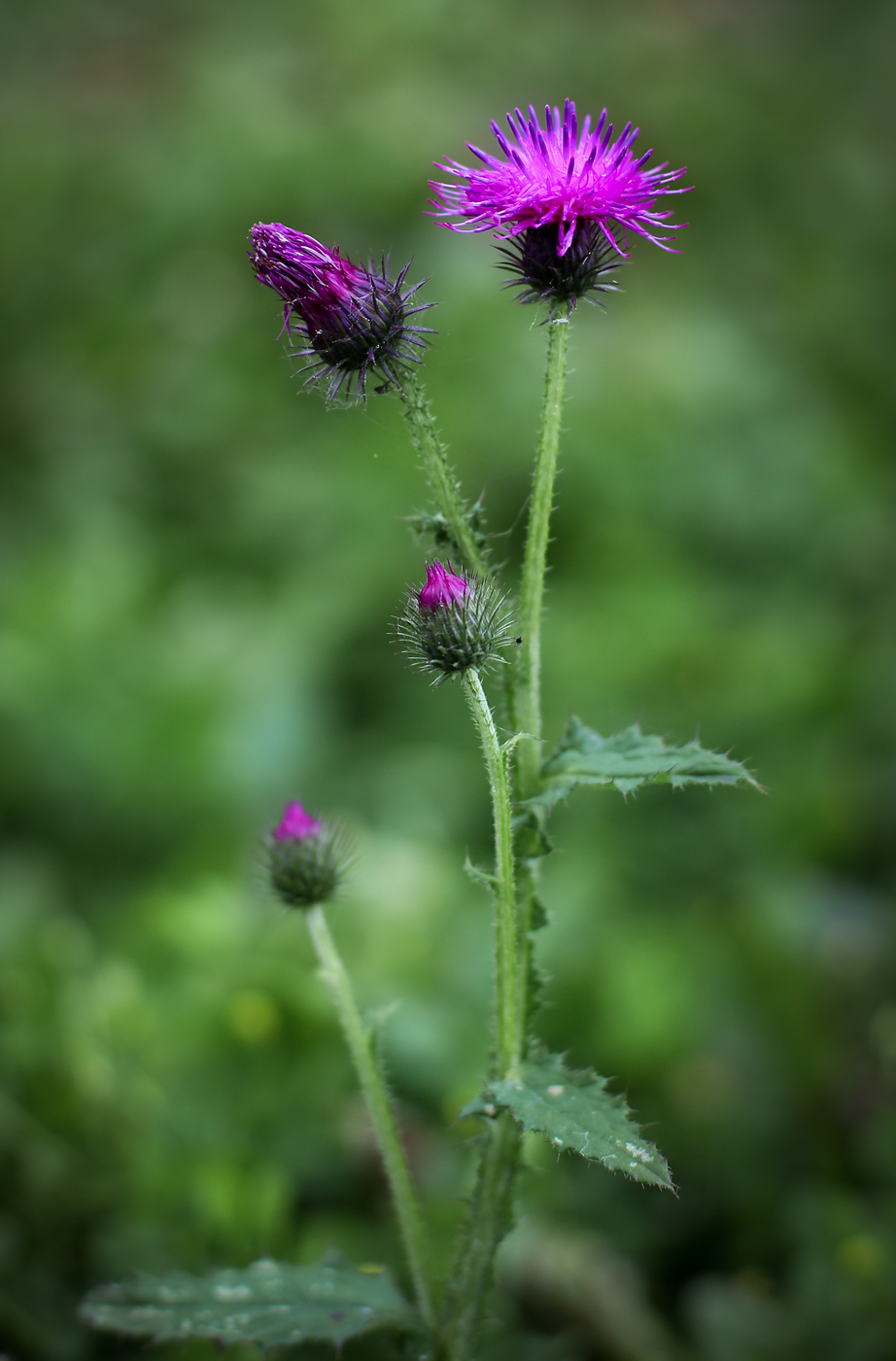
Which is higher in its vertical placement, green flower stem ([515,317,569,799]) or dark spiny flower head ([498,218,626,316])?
dark spiny flower head ([498,218,626,316])

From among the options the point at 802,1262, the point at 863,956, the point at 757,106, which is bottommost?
the point at 802,1262

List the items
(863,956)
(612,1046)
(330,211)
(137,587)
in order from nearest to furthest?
(612,1046) → (863,956) → (137,587) → (330,211)

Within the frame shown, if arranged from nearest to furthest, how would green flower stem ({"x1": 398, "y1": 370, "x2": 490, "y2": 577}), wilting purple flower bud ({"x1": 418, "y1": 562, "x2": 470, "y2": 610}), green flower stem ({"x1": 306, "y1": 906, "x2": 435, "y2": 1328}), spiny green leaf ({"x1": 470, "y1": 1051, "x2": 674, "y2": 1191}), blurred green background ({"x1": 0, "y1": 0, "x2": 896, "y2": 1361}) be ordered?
1. spiny green leaf ({"x1": 470, "y1": 1051, "x2": 674, "y2": 1191})
2. wilting purple flower bud ({"x1": 418, "y1": 562, "x2": 470, "y2": 610})
3. green flower stem ({"x1": 398, "y1": 370, "x2": 490, "y2": 577})
4. green flower stem ({"x1": 306, "y1": 906, "x2": 435, "y2": 1328})
5. blurred green background ({"x1": 0, "y1": 0, "x2": 896, "y2": 1361})

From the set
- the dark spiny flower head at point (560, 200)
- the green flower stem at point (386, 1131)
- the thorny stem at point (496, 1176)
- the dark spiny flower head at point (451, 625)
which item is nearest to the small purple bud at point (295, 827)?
the green flower stem at point (386, 1131)

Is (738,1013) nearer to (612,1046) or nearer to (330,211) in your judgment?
(612,1046)

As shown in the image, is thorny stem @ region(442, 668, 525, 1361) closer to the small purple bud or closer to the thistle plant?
the thistle plant


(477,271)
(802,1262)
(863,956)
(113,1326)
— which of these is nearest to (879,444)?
(477,271)

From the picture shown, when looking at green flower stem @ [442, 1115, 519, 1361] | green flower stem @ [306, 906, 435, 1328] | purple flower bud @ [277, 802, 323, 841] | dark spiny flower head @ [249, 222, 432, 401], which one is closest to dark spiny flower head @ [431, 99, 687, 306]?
dark spiny flower head @ [249, 222, 432, 401]

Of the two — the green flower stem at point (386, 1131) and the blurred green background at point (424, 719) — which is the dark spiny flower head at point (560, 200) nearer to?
the green flower stem at point (386, 1131)
